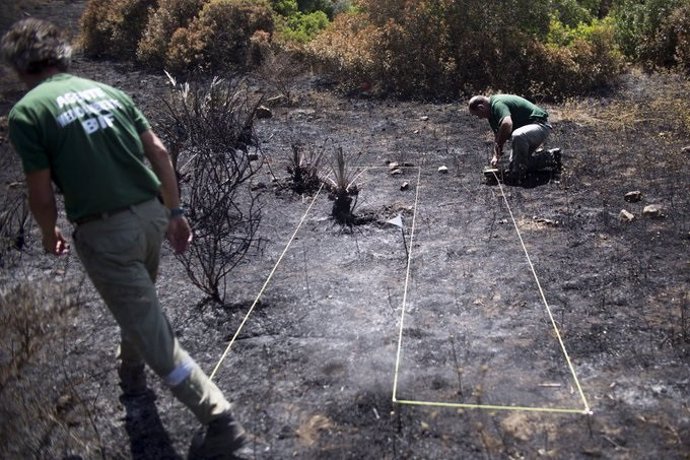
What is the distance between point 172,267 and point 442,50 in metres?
6.96

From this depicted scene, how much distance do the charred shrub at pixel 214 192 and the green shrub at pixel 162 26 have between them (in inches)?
212

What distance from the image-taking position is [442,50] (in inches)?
436

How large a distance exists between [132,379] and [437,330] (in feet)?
5.68

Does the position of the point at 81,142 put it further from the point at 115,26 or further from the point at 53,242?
the point at 115,26

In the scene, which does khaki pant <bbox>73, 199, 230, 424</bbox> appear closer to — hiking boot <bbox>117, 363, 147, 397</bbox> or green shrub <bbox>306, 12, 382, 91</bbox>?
hiking boot <bbox>117, 363, 147, 397</bbox>

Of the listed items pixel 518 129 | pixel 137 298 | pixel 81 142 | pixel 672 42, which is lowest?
pixel 518 129

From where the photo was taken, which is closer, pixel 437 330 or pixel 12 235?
pixel 437 330

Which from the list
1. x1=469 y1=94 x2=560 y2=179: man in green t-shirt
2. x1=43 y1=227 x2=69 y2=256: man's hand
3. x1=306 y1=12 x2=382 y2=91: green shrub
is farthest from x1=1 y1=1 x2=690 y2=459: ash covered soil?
x1=306 y1=12 x2=382 y2=91: green shrub

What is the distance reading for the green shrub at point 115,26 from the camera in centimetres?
1435

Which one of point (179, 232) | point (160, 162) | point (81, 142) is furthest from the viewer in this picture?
point (179, 232)

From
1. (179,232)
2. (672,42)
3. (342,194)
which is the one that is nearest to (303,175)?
(342,194)

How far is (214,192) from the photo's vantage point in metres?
5.21

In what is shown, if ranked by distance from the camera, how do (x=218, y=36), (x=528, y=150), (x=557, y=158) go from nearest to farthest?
(x=528, y=150) < (x=557, y=158) < (x=218, y=36)

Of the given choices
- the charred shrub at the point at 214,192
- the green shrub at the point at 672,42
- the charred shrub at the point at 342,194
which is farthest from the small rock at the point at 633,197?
the green shrub at the point at 672,42
